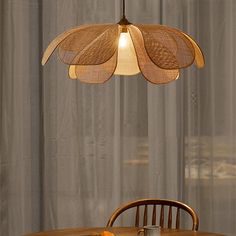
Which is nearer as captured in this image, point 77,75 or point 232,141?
point 77,75

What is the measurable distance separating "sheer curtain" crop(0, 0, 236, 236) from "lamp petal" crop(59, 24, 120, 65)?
1.51 meters

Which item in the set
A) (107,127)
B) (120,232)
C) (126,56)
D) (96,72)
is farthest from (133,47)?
(107,127)

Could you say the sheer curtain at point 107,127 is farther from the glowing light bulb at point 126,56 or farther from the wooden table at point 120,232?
the glowing light bulb at point 126,56

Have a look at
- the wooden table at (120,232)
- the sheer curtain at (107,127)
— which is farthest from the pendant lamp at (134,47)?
the sheer curtain at (107,127)

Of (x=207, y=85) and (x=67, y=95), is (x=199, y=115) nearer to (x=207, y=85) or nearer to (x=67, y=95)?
(x=207, y=85)

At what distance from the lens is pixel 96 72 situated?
216cm

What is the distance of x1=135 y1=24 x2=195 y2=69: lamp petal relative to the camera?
1.83m

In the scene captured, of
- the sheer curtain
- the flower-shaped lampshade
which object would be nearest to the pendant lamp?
the flower-shaped lampshade

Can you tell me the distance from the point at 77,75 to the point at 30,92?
4.76 feet

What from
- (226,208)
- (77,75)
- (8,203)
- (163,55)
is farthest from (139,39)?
(8,203)

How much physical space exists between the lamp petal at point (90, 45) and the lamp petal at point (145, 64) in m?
0.06

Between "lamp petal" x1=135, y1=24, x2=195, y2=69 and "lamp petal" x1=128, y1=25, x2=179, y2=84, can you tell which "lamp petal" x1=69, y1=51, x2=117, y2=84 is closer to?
"lamp petal" x1=128, y1=25, x2=179, y2=84

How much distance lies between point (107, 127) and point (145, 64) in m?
1.54

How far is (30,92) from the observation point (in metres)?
3.63
